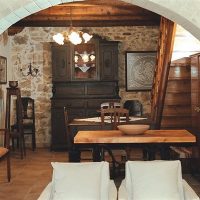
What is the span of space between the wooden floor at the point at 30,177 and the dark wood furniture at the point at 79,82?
936 mm

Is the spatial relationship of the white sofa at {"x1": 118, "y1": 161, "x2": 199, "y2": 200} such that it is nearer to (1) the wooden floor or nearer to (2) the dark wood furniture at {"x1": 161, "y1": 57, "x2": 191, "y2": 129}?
(1) the wooden floor

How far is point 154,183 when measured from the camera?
2701 millimetres

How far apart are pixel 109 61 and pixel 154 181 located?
6.50 meters

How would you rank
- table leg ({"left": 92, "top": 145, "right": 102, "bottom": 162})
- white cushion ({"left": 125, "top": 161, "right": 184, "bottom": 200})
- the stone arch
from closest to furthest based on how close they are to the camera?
the stone arch < white cushion ({"left": 125, "top": 161, "right": 184, "bottom": 200}) < table leg ({"left": 92, "top": 145, "right": 102, "bottom": 162})

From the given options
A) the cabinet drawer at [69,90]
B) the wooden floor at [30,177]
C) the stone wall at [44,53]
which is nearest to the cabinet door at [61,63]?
the cabinet drawer at [69,90]

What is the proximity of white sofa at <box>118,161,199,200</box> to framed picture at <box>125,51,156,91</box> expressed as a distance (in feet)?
21.8

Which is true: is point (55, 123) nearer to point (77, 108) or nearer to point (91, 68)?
point (77, 108)

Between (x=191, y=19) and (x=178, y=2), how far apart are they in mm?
137

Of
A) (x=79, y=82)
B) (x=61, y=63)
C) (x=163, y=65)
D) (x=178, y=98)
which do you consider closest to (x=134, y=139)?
(x=163, y=65)

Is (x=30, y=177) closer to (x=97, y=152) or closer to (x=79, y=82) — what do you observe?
(x=97, y=152)

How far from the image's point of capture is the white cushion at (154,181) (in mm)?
2658

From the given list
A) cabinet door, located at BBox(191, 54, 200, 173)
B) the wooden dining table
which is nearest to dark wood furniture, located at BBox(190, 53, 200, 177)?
cabinet door, located at BBox(191, 54, 200, 173)

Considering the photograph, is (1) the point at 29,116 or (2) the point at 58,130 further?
(1) the point at 29,116

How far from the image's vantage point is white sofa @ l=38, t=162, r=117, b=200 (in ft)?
8.74
